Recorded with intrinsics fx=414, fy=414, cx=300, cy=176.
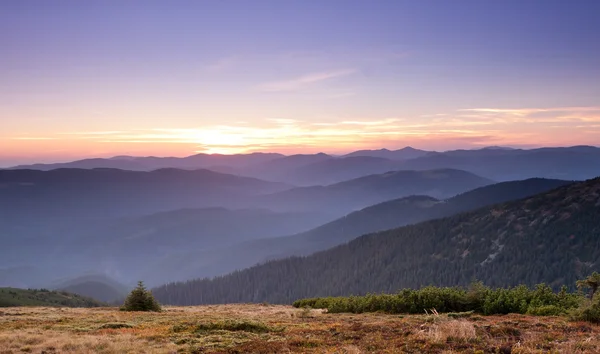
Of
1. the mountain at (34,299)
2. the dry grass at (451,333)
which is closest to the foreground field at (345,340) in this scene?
the dry grass at (451,333)

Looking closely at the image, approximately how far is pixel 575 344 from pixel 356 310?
812 inches

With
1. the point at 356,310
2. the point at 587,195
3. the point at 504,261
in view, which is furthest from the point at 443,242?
the point at 356,310

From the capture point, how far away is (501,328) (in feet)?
54.3

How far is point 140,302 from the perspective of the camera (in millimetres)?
38656

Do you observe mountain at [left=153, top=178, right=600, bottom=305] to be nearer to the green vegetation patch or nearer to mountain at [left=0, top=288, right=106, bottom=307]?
mountain at [left=0, top=288, right=106, bottom=307]

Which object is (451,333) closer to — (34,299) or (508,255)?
(34,299)

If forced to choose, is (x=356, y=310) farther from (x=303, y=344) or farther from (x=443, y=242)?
(x=443, y=242)

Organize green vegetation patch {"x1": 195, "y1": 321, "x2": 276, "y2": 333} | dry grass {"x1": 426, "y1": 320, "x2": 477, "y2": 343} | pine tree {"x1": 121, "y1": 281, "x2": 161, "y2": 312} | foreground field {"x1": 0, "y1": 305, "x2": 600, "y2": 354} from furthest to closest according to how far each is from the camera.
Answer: pine tree {"x1": 121, "y1": 281, "x2": 161, "y2": 312}
green vegetation patch {"x1": 195, "y1": 321, "x2": 276, "y2": 333}
dry grass {"x1": 426, "y1": 320, "x2": 477, "y2": 343}
foreground field {"x1": 0, "y1": 305, "x2": 600, "y2": 354}

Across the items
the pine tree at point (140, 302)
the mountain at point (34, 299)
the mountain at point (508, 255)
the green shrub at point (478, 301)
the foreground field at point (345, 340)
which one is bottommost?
the mountain at point (508, 255)

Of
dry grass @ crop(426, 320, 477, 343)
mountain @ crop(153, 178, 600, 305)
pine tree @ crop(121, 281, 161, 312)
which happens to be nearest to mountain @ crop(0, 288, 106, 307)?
pine tree @ crop(121, 281, 161, 312)

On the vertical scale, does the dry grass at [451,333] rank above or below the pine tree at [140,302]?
above

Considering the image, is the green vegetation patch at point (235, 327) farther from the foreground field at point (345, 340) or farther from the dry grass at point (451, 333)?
the dry grass at point (451, 333)

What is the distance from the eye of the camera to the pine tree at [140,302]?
3837cm

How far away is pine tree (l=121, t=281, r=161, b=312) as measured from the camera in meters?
38.4
